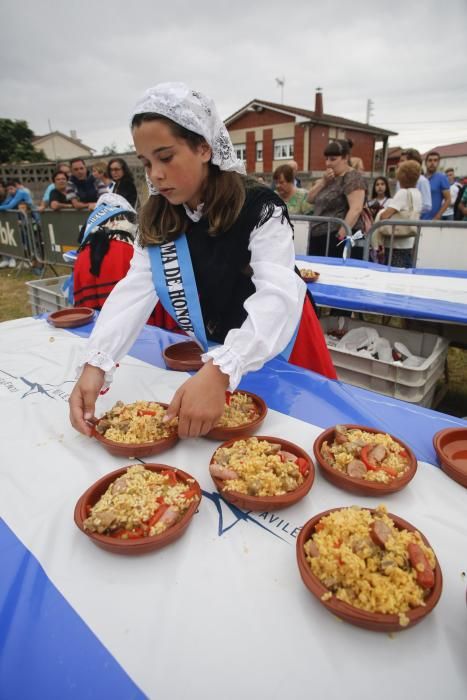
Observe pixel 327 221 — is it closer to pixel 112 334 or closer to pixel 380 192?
pixel 380 192

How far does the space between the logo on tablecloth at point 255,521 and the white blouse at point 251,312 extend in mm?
315

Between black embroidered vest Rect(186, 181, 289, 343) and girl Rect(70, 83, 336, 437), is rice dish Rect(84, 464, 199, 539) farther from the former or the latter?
black embroidered vest Rect(186, 181, 289, 343)

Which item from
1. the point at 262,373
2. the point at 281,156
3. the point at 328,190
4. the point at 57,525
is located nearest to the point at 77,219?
the point at 328,190

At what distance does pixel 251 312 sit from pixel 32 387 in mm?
965

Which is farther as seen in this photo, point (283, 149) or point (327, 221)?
point (283, 149)

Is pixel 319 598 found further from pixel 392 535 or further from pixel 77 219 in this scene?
pixel 77 219

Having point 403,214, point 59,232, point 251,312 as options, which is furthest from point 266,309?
point 59,232

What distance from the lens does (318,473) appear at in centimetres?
109

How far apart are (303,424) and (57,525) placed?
77cm

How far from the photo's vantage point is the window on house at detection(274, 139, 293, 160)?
25.3m

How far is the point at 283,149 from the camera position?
25625 millimetres

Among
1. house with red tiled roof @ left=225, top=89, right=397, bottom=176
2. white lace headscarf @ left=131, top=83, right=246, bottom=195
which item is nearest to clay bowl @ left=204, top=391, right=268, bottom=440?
white lace headscarf @ left=131, top=83, right=246, bottom=195

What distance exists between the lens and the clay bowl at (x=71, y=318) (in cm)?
226

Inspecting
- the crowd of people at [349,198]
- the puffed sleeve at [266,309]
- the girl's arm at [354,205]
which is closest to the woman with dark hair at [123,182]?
the crowd of people at [349,198]
